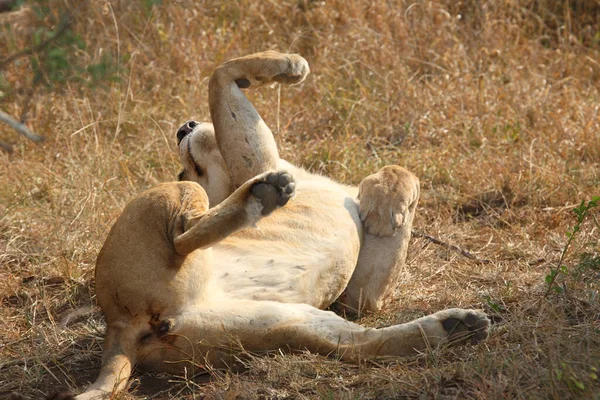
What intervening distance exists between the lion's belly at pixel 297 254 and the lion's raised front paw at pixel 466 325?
56 centimetres

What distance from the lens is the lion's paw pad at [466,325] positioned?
3.21 metres

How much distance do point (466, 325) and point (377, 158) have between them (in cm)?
221

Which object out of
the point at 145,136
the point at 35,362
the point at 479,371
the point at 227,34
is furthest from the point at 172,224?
the point at 227,34

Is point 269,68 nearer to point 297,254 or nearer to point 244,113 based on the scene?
point 244,113

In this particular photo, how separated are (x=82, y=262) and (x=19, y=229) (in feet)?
1.55

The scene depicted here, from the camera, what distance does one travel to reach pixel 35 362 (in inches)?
138

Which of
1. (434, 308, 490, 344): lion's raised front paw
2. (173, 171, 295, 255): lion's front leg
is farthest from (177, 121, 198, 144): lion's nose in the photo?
(434, 308, 490, 344): lion's raised front paw

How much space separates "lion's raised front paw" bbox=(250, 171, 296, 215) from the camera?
122 inches

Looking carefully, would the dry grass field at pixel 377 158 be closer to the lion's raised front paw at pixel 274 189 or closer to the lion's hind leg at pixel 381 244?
the lion's hind leg at pixel 381 244

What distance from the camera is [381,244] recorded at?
384 cm

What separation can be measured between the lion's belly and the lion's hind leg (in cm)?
8

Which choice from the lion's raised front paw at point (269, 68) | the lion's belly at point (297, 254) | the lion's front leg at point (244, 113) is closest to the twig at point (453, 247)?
the lion's belly at point (297, 254)

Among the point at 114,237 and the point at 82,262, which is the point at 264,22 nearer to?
the point at 82,262

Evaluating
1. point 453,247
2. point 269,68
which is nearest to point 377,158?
point 453,247
